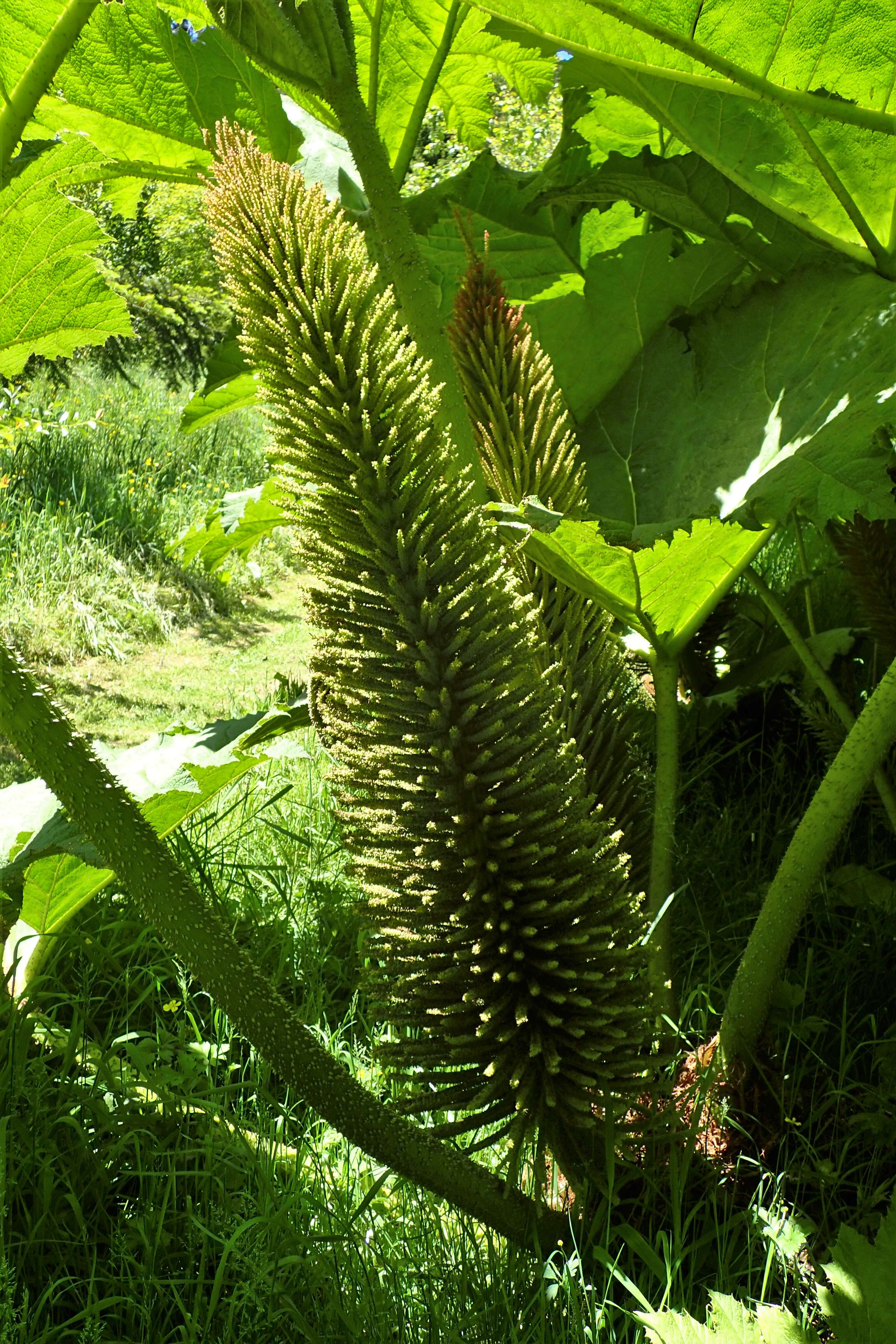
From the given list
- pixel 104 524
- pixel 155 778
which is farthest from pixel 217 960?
→ pixel 104 524

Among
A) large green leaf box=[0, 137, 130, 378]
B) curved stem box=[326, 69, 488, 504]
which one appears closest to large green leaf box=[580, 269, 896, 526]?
curved stem box=[326, 69, 488, 504]

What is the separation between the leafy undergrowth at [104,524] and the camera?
21.8ft

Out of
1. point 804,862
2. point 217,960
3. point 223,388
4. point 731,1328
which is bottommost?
point 731,1328

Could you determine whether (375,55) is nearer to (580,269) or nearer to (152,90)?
(152,90)

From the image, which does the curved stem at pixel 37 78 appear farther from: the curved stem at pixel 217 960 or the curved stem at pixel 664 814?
the curved stem at pixel 664 814

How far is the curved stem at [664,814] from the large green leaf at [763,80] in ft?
2.32

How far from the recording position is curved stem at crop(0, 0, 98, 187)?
1159mm

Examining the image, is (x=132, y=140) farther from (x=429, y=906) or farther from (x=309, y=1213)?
(x=309, y=1213)

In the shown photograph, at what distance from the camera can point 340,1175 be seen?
6.16 ft

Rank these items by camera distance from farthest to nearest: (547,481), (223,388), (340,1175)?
(223,388), (340,1175), (547,481)

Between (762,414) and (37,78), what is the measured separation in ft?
3.49

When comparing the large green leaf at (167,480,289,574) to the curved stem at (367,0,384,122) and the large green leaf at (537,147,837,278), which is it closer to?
the curved stem at (367,0,384,122)

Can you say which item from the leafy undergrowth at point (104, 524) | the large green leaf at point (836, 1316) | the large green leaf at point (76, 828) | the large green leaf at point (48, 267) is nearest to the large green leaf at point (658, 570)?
the large green leaf at point (76, 828)

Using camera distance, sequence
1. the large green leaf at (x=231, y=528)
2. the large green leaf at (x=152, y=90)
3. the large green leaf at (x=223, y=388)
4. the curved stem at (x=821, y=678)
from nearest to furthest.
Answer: the curved stem at (x=821, y=678) → the large green leaf at (x=152, y=90) → the large green leaf at (x=223, y=388) → the large green leaf at (x=231, y=528)
